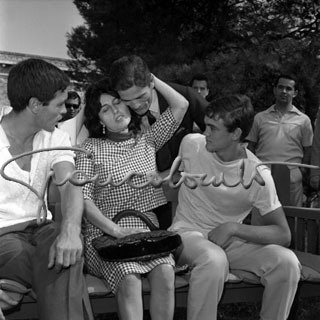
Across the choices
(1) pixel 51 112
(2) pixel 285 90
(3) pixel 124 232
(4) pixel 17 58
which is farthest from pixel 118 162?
(4) pixel 17 58

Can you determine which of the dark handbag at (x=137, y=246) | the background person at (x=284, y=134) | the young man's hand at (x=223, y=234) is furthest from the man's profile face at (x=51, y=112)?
the background person at (x=284, y=134)

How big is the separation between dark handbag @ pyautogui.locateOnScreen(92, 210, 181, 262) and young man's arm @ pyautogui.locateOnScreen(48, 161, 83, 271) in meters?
0.18

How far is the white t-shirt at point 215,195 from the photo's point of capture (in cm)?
311

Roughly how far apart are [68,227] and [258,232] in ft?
3.07

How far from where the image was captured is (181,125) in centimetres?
381

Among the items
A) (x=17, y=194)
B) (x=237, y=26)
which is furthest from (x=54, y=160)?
(x=237, y=26)

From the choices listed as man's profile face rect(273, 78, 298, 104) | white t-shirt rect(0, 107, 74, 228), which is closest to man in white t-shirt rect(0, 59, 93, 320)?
white t-shirt rect(0, 107, 74, 228)

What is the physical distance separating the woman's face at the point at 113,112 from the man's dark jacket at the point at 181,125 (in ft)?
1.91

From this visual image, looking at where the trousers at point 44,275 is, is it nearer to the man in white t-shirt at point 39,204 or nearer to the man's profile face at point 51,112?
the man in white t-shirt at point 39,204

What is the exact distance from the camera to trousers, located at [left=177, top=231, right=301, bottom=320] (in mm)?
2834

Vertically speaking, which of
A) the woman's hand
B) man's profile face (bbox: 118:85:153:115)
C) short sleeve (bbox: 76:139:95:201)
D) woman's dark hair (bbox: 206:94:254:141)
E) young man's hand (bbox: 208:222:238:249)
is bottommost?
young man's hand (bbox: 208:222:238:249)

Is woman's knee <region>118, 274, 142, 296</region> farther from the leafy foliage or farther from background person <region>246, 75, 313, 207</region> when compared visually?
the leafy foliage

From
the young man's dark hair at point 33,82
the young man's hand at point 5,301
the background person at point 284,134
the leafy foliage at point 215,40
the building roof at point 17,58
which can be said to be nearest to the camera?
the young man's hand at point 5,301

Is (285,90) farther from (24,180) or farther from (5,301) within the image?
(5,301)
